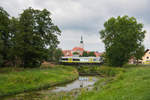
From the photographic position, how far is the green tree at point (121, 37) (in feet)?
133

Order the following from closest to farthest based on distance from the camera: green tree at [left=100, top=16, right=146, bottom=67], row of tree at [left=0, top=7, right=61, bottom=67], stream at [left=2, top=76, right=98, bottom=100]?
stream at [left=2, top=76, right=98, bottom=100] → row of tree at [left=0, top=7, right=61, bottom=67] → green tree at [left=100, top=16, right=146, bottom=67]

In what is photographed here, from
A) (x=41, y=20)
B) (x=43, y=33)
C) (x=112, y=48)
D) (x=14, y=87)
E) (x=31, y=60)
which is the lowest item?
(x=14, y=87)

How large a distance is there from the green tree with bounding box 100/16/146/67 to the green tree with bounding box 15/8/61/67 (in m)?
16.6

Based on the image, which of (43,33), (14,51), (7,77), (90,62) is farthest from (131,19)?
(7,77)

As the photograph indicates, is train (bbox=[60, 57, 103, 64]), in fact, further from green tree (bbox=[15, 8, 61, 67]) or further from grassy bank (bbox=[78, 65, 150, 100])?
grassy bank (bbox=[78, 65, 150, 100])

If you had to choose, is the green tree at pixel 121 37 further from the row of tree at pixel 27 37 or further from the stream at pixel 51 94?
the stream at pixel 51 94

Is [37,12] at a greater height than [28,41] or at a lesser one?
greater

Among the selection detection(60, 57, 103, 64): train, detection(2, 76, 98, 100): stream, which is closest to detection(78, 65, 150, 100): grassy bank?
detection(2, 76, 98, 100): stream

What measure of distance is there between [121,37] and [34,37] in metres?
23.8

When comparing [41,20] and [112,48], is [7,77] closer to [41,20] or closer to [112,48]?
[41,20]

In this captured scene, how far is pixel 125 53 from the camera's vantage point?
42219mm

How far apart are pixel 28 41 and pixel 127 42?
26805 millimetres

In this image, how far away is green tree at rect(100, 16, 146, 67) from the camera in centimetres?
4047

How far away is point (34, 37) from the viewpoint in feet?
105
